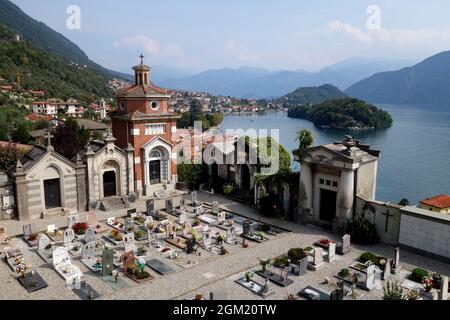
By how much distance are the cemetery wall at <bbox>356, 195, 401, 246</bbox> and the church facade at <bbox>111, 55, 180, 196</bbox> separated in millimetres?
13726

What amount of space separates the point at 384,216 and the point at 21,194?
61.6 feet

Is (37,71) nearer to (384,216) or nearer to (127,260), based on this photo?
(127,260)

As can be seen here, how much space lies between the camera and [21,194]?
21281 millimetres

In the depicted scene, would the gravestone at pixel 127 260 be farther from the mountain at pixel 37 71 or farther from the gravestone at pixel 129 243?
the mountain at pixel 37 71

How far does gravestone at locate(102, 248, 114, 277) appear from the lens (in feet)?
49.1

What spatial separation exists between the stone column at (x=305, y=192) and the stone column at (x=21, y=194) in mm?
15033

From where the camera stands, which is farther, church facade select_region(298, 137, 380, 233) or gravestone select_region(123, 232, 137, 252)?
church facade select_region(298, 137, 380, 233)

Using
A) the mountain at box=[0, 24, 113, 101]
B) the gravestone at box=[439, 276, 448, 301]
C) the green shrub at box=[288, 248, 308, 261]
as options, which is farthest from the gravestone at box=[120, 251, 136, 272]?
the mountain at box=[0, 24, 113, 101]

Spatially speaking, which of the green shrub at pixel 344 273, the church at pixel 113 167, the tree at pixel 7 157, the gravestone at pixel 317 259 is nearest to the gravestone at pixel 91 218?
the church at pixel 113 167

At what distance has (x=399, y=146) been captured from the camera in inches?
3078

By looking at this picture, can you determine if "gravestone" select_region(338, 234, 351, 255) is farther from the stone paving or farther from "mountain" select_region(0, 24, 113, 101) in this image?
"mountain" select_region(0, 24, 113, 101)

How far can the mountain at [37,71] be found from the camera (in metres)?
99.5

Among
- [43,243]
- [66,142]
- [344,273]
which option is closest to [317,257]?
[344,273]
